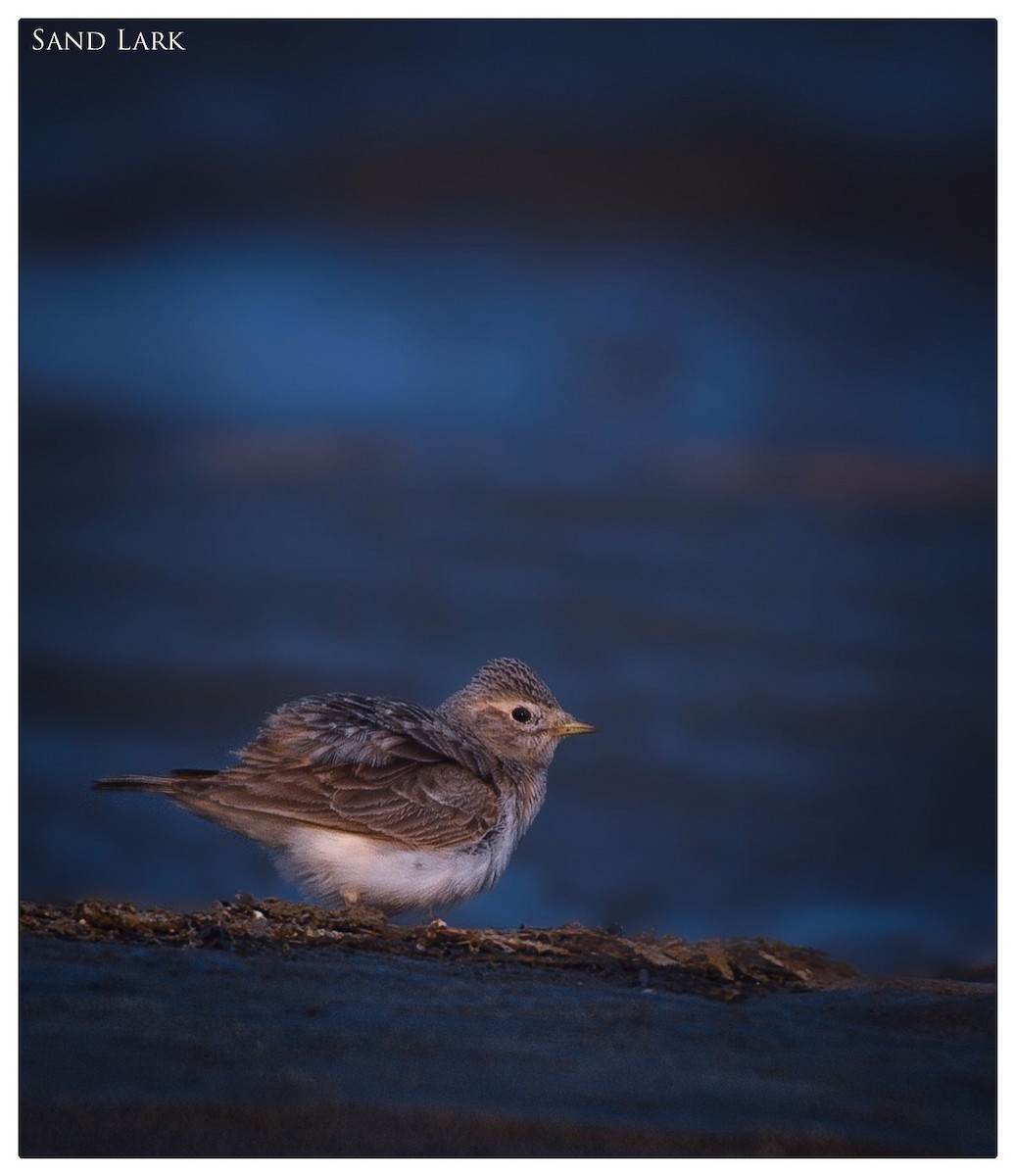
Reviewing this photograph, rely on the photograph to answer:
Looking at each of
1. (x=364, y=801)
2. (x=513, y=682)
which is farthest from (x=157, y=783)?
(x=513, y=682)

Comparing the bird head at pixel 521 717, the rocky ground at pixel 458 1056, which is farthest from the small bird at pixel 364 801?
the rocky ground at pixel 458 1056

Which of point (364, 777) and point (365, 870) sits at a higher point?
point (364, 777)

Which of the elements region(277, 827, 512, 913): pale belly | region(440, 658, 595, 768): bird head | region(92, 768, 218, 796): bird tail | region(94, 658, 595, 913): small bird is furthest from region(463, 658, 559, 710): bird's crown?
region(92, 768, 218, 796): bird tail

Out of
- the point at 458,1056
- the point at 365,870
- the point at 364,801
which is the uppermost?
the point at 364,801

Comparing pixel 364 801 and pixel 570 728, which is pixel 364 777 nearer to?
pixel 364 801

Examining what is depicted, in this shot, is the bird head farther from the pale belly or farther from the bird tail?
the bird tail
